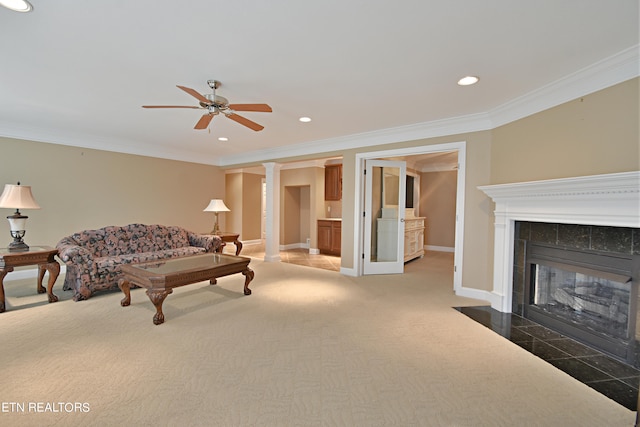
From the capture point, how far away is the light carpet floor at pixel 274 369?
166 centimetres

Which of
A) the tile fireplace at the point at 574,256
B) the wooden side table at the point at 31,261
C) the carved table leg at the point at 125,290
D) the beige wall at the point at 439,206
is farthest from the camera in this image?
the beige wall at the point at 439,206

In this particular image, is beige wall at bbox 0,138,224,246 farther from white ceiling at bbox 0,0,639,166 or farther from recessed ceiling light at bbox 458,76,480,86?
recessed ceiling light at bbox 458,76,480,86

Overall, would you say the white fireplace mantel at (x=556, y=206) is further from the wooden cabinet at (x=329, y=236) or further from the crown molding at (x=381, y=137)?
the wooden cabinet at (x=329, y=236)

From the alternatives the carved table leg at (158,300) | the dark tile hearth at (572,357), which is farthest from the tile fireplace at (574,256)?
the carved table leg at (158,300)

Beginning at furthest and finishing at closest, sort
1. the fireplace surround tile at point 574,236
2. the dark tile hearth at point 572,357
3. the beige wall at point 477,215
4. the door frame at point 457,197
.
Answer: the door frame at point 457,197 < the beige wall at point 477,215 < the fireplace surround tile at point 574,236 < the dark tile hearth at point 572,357

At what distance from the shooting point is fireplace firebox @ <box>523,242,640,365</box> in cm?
227

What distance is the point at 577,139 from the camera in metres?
2.60

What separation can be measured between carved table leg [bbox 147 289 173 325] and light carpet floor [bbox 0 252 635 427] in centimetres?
8

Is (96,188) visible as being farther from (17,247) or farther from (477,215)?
(477,215)

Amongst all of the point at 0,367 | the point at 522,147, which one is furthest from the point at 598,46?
the point at 0,367

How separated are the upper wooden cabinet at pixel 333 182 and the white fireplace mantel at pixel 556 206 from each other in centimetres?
418

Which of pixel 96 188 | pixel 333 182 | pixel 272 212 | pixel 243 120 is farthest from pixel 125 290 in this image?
pixel 333 182

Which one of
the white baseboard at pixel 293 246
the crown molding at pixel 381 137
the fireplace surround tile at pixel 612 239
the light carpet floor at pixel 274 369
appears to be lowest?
the light carpet floor at pixel 274 369

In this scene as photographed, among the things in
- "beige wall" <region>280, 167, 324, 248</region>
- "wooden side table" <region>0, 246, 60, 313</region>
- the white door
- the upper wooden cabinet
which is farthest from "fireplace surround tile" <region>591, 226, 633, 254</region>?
"wooden side table" <region>0, 246, 60, 313</region>
